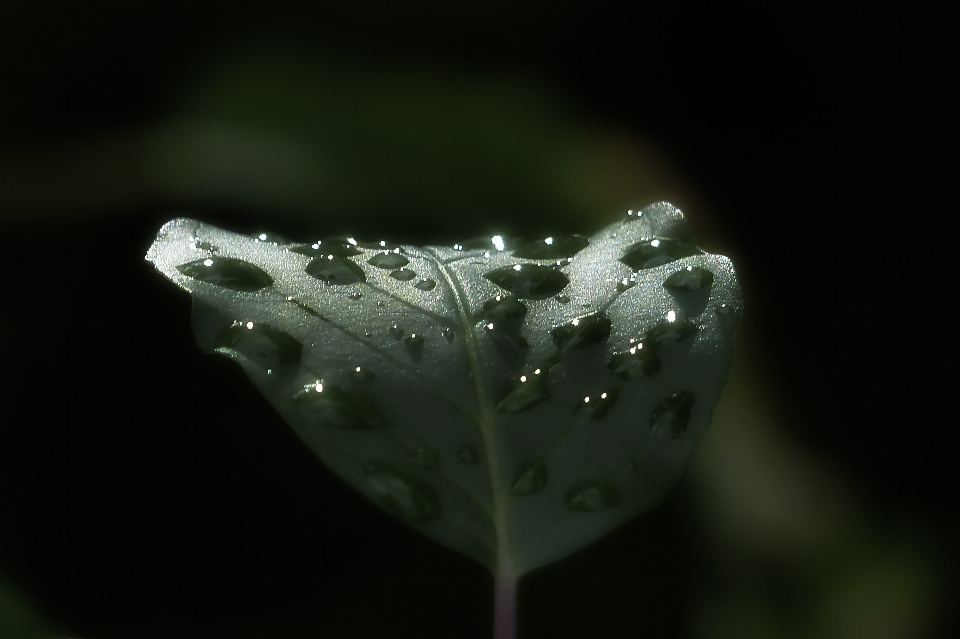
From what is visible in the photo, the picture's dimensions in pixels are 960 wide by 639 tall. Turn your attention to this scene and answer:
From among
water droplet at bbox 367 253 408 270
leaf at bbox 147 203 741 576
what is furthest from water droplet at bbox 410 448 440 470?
water droplet at bbox 367 253 408 270

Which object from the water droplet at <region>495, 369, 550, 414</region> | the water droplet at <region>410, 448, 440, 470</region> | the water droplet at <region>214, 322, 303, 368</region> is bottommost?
the water droplet at <region>410, 448, 440, 470</region>

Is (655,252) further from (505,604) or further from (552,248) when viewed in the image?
(505,604)

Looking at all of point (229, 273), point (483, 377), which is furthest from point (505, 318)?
point (229, 273)

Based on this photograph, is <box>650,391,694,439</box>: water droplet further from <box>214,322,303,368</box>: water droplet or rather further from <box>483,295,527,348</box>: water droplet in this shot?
<box>214,322,303,368</box>: water droplet

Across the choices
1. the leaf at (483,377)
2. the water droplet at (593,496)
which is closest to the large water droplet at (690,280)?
the leaf at (483,377)

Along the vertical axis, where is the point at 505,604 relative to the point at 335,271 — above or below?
below
